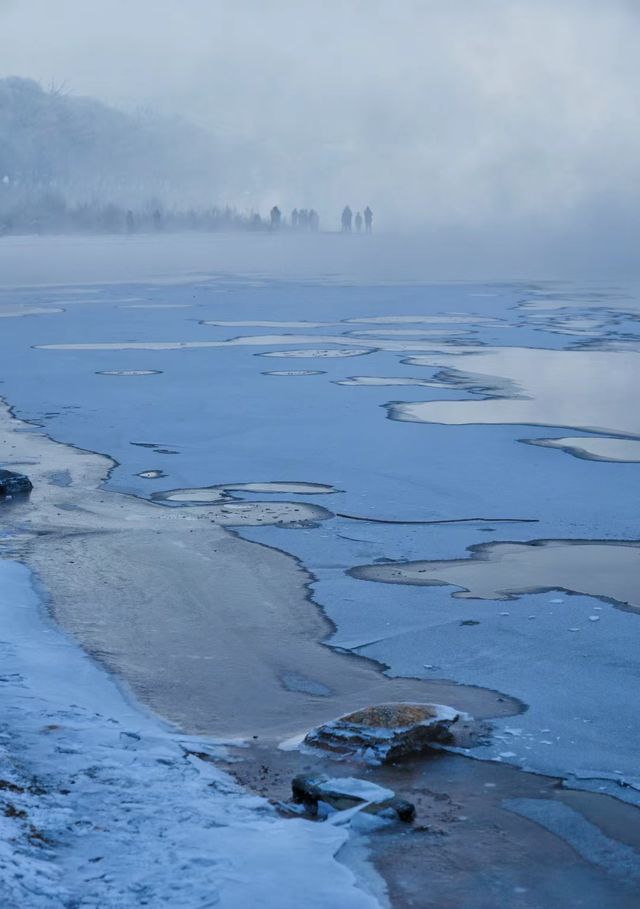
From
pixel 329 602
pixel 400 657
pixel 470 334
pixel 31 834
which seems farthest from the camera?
pixel 470 334

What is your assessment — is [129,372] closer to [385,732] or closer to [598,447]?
[598,447]

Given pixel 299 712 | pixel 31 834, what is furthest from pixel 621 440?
pixel 31 834

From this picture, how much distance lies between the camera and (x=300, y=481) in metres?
8.39

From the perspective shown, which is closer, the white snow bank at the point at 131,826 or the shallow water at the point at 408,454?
the white snow bank at the point at 131,826

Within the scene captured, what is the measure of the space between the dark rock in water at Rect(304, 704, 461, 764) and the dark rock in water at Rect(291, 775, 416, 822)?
0.95ft

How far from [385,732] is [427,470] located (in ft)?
14.9

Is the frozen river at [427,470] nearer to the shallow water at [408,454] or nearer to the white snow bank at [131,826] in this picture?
the shallow water at [408,454]

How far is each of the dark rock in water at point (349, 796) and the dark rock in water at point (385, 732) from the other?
0.29 metres

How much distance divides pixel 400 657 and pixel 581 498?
2.98 meters

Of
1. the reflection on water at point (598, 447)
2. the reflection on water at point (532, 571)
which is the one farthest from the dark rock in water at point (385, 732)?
the reflection on water at point (598, 447)

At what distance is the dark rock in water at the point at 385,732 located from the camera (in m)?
4.14

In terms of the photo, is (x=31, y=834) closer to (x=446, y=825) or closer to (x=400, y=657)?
(x=446, y=825)

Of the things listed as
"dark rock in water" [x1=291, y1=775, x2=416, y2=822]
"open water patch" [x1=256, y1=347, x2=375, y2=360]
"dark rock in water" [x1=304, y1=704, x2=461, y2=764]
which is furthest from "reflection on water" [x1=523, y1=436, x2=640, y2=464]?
"open water patch" [x1=256, y1=347, x2=375, y2=360]

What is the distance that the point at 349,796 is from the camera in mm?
3729
